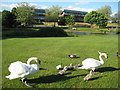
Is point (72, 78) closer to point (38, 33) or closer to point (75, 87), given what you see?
point (75, 87)

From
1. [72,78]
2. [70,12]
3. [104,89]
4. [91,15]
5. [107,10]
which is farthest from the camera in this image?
[70,12]

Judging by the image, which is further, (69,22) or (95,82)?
(69,22)

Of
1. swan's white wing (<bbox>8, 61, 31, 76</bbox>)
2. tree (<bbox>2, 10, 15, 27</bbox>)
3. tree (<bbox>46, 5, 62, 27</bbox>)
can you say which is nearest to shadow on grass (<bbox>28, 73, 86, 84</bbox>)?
swan's white wing (<bbox>8, 61, 31, 76</bbox>)

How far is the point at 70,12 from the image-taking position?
314ft

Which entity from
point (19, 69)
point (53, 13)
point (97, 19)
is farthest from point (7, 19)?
point (19, 69)

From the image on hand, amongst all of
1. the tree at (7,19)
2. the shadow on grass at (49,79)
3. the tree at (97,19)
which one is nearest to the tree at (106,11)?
the tree at (97,19)

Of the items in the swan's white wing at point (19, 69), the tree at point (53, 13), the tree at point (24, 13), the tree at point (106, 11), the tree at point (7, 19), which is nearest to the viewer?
the swan's white wing at point (19, 69)

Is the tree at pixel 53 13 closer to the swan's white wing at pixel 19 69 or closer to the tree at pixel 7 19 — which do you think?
the tree at pixel 7 19

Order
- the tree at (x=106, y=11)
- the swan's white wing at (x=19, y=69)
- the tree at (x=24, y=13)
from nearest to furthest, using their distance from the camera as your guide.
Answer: the swan's white wing at (x=19, y=69), the tree at (x=24, y=13), the tree at (x=106, y=11)

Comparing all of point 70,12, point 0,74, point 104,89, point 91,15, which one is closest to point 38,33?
point 0,74

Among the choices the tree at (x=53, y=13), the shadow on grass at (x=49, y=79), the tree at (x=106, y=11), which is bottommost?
the shadow on grass at (x=49, y=79)

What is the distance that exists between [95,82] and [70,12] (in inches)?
3692

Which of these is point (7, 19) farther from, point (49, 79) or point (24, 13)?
point (49, 79)

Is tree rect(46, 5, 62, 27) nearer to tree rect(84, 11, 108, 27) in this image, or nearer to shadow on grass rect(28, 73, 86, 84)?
tree rect(84, 11, 108, 27)
